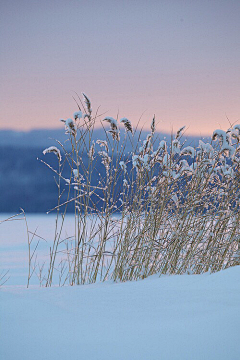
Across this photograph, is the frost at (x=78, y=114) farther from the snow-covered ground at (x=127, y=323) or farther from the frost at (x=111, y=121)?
the snow-covered ground at (x=127, y=323)

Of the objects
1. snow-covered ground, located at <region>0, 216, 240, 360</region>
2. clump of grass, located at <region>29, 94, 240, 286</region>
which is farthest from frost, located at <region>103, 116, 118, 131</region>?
snow-covered ground, located at <region>0, 216, 240, 360</region>

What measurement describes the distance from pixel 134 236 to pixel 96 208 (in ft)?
1.12

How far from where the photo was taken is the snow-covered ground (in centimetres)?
108

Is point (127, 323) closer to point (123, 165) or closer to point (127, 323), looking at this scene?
point (127, 323)

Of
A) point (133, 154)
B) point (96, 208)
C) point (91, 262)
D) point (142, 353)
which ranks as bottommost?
point (91, 262)

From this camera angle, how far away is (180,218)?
2561 millimetres

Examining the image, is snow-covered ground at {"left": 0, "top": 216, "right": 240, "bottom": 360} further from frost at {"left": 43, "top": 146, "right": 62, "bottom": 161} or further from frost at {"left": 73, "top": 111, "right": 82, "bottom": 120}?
frost at {"left": 73, "top": 111, "right": 82, "bottom": 120}

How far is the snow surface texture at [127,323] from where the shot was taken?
1.08 m

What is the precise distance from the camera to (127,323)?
4.12 ft

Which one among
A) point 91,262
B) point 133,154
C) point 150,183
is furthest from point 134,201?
point 91,262

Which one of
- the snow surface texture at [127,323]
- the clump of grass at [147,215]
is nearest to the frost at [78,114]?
the clump of grass at [147,215]

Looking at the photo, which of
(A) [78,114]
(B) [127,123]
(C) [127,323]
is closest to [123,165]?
(B) [127,123]

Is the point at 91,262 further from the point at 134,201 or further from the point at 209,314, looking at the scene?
the point at 209,314

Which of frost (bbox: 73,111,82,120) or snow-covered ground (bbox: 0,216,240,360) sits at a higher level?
frost (bbox: 73,111,82,120)
